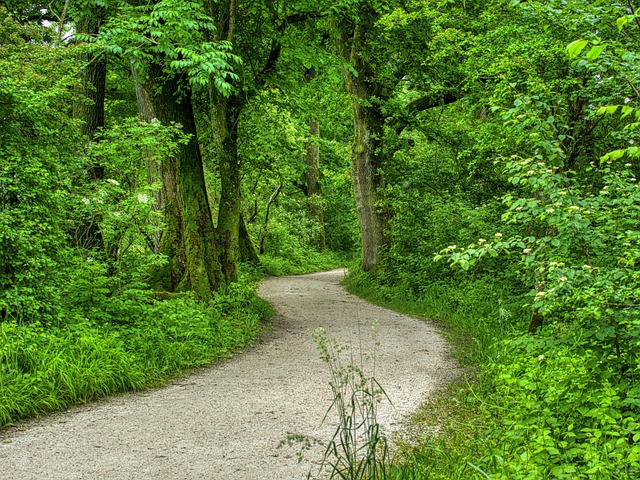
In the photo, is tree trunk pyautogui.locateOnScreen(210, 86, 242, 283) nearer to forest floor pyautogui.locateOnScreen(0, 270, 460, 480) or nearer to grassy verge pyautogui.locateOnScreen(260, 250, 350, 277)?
forest floor pyautogui.locateOnScreen(0, 270, 460, 480)

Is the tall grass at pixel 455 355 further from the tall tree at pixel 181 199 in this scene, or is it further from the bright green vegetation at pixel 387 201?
the tall tree at pixel 181 199

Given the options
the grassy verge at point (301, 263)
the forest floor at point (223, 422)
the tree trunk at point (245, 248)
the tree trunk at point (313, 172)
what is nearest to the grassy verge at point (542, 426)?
the forest floor at point (223, 422)

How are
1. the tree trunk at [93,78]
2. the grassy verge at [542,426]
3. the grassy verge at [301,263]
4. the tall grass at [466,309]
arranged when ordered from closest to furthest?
the grassy verge at [542,426] → the tall grass at [466,309] → the tree trunk at [93,78] → the grassy verge at [301,263]

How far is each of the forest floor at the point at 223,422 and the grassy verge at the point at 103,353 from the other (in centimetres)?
22

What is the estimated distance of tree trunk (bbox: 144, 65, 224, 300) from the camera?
32.0 feet

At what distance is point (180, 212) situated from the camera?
990cm

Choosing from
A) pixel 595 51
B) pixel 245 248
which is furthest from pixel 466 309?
pixel 245 248

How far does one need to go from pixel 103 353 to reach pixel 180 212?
4.10 metres

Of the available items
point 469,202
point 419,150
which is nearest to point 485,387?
point 469,202

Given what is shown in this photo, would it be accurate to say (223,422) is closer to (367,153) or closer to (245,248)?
(367,153)

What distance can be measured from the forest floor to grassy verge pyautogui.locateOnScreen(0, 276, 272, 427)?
221 millimetres

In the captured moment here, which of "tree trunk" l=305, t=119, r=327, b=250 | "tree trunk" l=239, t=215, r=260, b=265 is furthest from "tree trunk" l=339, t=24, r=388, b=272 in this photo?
"tree trunk" l=305, t=119, r=327, b=250

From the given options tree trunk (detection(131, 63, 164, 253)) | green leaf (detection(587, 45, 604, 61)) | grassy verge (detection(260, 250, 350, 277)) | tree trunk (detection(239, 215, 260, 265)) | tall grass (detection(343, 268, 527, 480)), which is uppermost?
tree trunk (detection(131, 63, 164, 253))

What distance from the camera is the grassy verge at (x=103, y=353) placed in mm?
5395
